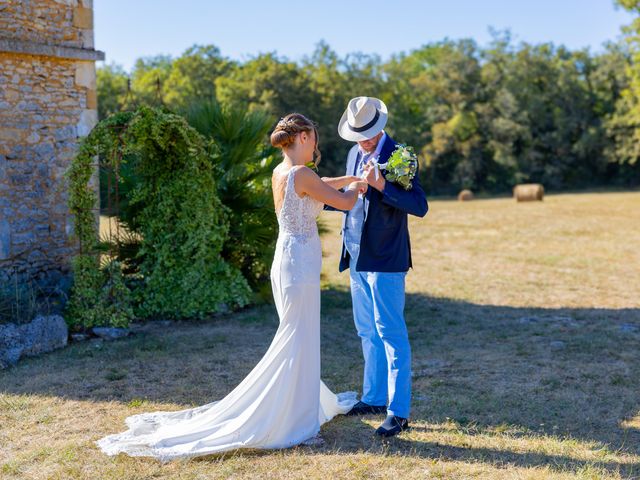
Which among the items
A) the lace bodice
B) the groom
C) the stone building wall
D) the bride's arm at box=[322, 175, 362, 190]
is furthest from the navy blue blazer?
the stone building wall

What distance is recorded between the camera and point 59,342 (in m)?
7.12

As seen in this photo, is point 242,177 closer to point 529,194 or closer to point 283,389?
point 283,389

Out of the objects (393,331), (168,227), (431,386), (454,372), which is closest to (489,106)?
(168,227)

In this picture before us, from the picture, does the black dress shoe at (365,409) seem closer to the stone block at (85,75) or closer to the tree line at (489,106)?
the stone block at (85,75)

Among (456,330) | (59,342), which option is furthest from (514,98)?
(59,342)

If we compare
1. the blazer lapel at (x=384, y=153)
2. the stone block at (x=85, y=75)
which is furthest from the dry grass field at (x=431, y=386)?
the stone block at (x=85, y=75)

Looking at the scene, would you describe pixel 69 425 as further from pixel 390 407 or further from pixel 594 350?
pixel 594 350

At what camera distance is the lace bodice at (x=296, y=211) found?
4.58 meters

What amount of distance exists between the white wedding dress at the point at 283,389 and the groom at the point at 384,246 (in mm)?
374

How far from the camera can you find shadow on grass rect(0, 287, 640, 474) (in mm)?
4816

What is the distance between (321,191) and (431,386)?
2318 millimetres

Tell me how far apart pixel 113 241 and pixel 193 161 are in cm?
159

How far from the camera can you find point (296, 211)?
4.61m

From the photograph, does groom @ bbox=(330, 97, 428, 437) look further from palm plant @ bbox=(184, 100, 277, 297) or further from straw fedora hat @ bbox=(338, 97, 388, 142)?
palm plant @ bbox=(184, 100, 277, 297)
